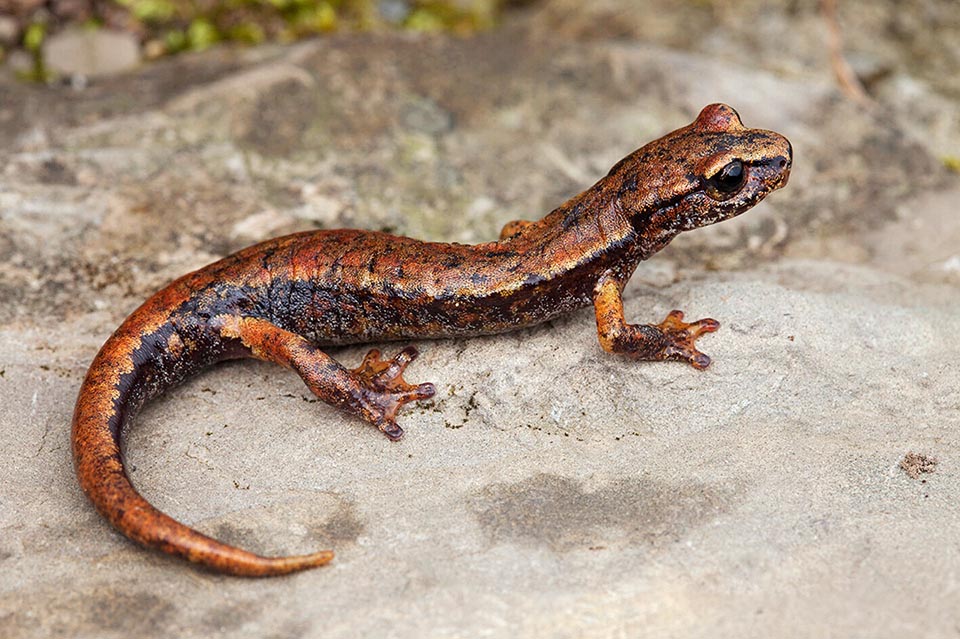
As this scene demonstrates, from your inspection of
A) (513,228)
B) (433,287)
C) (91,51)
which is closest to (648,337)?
(433,287)

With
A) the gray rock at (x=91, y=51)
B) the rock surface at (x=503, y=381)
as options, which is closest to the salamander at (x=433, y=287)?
the rock surface at (x=503, y=381)

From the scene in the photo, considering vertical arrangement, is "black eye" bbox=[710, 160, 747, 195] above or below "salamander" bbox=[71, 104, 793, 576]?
above

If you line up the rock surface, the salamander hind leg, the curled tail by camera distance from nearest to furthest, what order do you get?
the rock surface, the curled tail, the salamander hind leg

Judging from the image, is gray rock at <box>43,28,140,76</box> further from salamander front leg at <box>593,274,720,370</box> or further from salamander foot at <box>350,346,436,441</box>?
salamander front leg at <box>593,274,720,370</box>

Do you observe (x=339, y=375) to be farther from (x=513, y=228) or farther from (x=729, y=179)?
(x=729, y=179)

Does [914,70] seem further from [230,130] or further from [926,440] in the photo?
[230,130]

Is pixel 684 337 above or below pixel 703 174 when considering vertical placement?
below

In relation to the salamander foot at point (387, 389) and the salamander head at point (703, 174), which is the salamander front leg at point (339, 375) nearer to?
the salamander foot at point (387, 389)

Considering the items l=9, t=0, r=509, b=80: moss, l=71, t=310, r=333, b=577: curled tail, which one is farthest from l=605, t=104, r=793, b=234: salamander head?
l=9, t=0, r=509, b=80: moss
